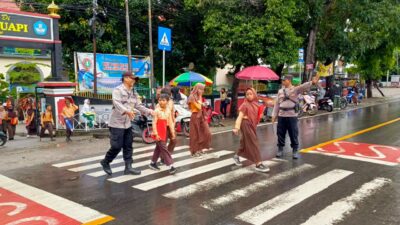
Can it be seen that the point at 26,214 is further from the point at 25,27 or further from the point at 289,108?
the point at 25,27

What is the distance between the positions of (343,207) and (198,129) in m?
4.33

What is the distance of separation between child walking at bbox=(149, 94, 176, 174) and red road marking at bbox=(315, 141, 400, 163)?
3.94 metres

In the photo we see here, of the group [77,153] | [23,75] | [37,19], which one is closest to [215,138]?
[77,153]

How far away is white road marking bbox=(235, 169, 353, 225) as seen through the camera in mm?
4617

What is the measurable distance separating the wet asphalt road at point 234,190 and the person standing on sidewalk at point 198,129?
1.04 ft

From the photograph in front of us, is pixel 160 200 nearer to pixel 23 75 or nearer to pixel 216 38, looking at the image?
pixel 216 38

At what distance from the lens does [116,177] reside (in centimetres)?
659

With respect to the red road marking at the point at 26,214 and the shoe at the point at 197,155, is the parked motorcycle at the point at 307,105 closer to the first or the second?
the shoe at the point at 197,155

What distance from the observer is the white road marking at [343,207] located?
449cm

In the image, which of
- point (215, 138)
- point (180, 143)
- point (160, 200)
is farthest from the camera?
point (215, 138)

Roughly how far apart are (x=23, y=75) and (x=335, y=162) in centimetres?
2643

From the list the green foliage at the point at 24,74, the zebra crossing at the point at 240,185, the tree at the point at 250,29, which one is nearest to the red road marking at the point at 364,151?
the zebra crossing at the point at 240,185

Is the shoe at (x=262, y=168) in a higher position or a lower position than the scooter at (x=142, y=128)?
lower

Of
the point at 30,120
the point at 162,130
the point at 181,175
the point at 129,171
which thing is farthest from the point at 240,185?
the point at 30,120
